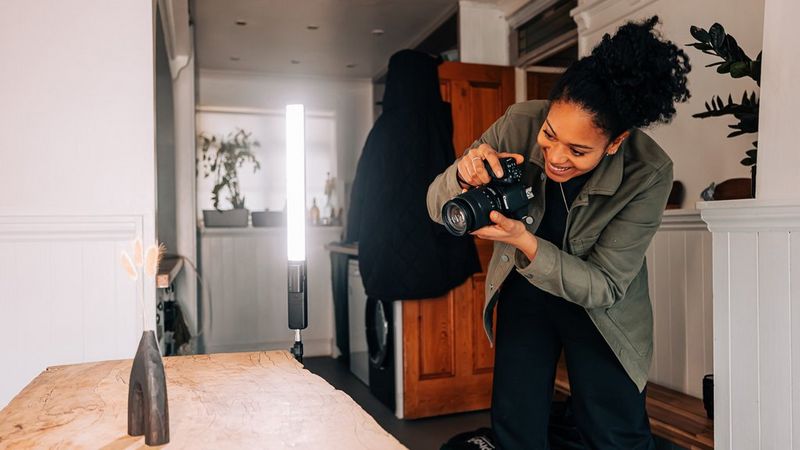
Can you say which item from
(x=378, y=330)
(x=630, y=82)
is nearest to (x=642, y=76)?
(x=630, y=82)

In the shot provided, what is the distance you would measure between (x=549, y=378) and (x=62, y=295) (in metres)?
1.58

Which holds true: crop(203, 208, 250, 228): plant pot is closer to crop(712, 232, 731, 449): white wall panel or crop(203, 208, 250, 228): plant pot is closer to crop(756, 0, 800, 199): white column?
crop(712, 232, 731, 449): white wall panel

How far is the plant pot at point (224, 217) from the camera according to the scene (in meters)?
4.87

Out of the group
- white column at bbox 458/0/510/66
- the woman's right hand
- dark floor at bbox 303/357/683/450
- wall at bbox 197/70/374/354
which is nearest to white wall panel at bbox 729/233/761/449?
the woman's right hand

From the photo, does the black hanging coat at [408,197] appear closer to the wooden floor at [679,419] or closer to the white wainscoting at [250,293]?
the wooden floor at [679,419]

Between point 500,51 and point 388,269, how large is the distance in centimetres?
170

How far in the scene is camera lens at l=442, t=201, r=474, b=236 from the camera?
1.36m

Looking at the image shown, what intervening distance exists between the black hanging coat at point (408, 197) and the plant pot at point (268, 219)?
6.59ft

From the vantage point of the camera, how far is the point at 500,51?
3.88m

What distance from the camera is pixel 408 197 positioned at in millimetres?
3021

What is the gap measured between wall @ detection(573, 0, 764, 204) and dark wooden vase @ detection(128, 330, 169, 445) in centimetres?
197

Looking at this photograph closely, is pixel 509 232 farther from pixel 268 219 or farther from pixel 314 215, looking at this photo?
pixel 314 215

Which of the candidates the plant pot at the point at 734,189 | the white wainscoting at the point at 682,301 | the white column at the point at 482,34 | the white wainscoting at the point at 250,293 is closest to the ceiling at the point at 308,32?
the white column at the point at 482,34

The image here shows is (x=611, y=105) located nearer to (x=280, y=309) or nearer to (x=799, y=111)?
(x=799, y=111)
